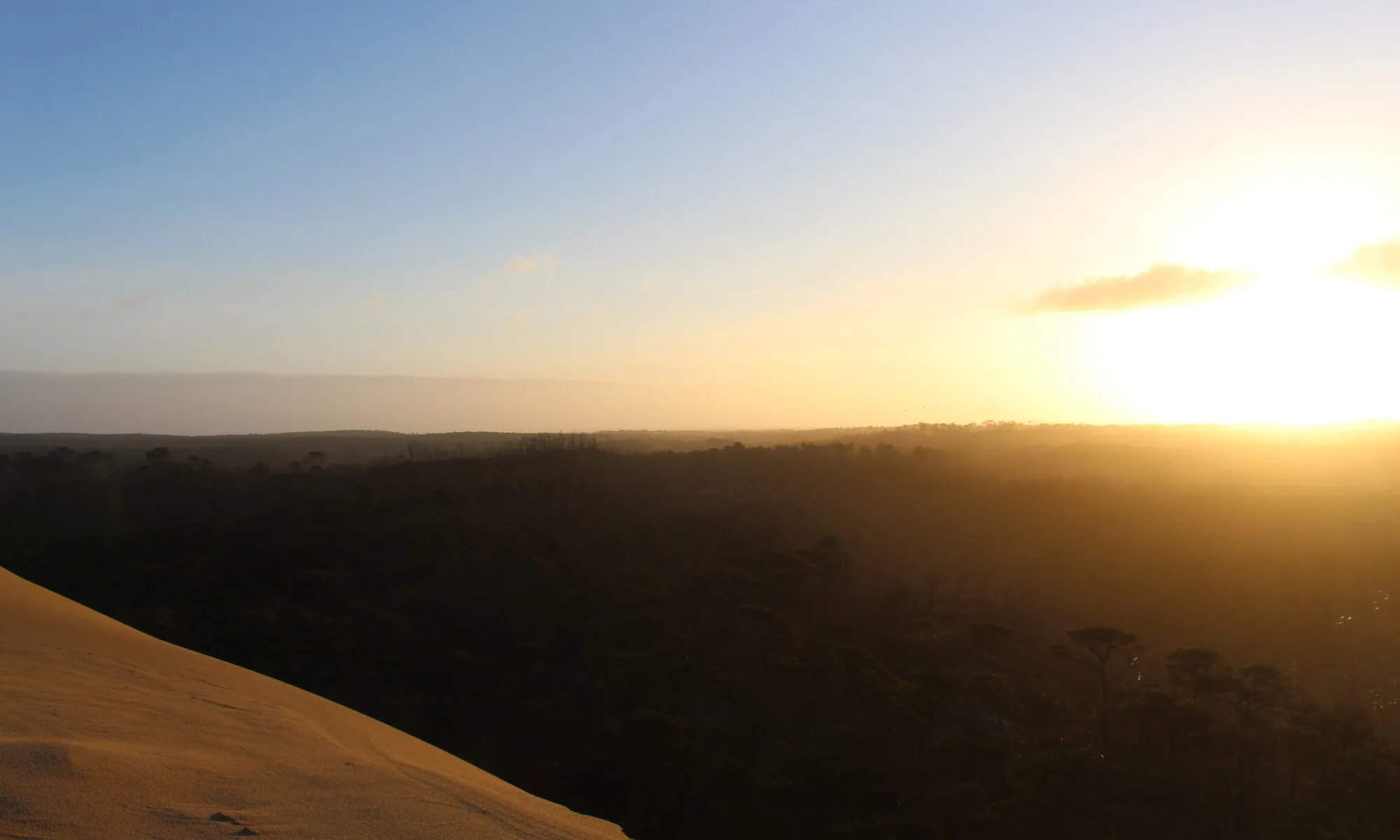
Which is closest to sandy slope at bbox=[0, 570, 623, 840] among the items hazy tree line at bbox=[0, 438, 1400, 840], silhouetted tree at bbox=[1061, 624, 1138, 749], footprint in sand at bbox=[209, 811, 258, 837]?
footprint in sand at bbox=[209, 811, 258, 837]

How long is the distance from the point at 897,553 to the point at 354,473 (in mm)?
25395

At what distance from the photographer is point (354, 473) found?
43719 millimetres

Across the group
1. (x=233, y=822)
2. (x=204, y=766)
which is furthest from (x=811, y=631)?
(x=233, y=822)

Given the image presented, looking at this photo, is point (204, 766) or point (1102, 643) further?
point (1102, 643)

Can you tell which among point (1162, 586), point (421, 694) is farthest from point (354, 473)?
point (1162, 586)

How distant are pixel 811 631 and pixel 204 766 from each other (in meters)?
18.7

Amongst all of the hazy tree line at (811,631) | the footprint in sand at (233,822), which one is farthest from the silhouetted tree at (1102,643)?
the footprint in sand at (233,822)

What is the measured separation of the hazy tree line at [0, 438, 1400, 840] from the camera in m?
15.1

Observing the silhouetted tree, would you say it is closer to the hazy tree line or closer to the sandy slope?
the hazy tree line

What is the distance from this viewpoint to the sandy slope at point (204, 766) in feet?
14.1

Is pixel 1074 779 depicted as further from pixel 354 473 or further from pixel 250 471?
pixel 250 471

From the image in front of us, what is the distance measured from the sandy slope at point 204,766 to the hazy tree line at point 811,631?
24.1 ft

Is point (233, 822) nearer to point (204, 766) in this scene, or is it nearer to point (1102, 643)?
point (204, 766)

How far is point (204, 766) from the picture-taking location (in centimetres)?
521
